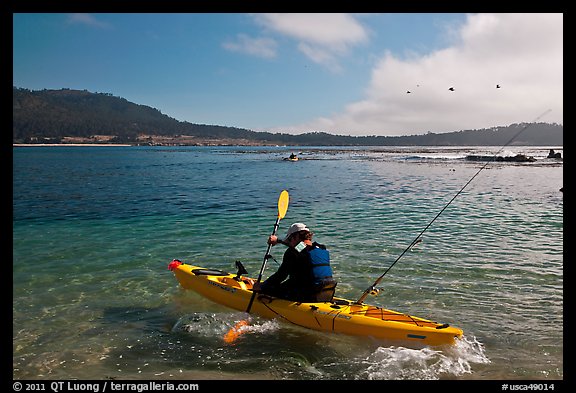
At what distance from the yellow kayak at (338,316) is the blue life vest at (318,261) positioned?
0.50 m

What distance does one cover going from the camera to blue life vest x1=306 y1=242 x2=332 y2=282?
716cm

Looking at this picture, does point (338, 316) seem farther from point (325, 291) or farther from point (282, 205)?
point (282, 205)

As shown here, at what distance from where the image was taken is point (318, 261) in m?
7.17

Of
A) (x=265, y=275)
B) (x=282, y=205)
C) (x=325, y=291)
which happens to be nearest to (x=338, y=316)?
(x=325, y=291)

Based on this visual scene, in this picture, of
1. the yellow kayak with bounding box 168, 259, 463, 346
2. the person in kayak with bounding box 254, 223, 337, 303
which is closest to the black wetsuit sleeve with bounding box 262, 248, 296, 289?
the person in kayak with bounding box 254, 223, 337, 303

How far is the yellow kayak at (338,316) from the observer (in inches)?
249

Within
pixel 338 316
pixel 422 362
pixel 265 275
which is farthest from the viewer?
pixel 265 275

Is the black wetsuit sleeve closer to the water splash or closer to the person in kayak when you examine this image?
the person in kayak

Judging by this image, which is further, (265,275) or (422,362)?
(265,275)

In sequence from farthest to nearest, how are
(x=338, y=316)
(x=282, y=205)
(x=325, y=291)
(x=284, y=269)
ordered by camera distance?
(x=282, y=205), (x=284, y=269), (x=325, y=291), (x=338, y=316)

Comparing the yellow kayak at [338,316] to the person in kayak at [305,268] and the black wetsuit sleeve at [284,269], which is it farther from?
Answer: the black wetsuit sleeve at [284,269]

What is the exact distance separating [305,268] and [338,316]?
983mm
